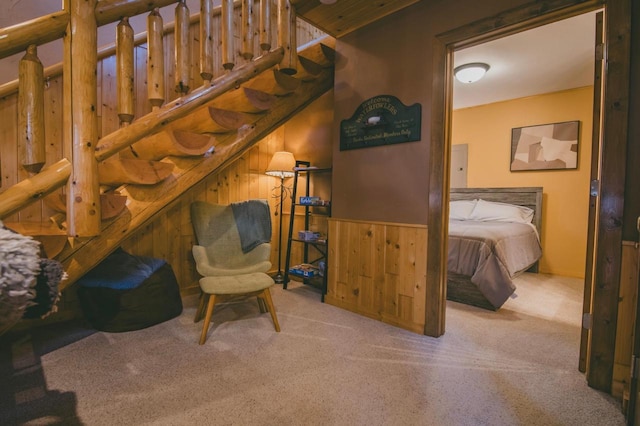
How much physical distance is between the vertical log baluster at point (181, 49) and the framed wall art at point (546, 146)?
475 centimetres

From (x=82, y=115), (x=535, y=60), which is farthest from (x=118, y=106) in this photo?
(x=535, y=60)

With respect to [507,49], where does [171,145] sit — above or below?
below

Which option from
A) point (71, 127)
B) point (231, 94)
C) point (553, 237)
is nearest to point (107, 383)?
point (71, 127)

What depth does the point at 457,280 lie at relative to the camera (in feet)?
10.2

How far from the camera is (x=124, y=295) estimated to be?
7.39 ft

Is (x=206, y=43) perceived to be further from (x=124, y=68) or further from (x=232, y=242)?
(x=232, y=242)

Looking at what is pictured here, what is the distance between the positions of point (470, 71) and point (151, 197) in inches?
135

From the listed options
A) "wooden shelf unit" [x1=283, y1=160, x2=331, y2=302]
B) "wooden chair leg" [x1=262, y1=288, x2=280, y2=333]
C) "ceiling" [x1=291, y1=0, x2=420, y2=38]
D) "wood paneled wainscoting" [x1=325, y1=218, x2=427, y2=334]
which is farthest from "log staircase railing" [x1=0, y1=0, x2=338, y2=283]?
"wood paneled wainscoting" [x1=325, y1=218, x2=427, y2=334]

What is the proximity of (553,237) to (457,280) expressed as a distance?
2.35 m

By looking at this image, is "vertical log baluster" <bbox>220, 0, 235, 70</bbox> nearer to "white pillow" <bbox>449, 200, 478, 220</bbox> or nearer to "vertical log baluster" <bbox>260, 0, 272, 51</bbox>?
"vertical log baluster" <bbox>260, 0, 272, 51</bbox>

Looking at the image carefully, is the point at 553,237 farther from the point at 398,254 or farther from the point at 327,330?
the point at 327,330

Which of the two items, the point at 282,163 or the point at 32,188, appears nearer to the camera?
the point at 32,188

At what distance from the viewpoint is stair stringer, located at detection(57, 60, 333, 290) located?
172 centimetres

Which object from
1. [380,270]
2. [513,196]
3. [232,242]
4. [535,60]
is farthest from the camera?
[513,196]
